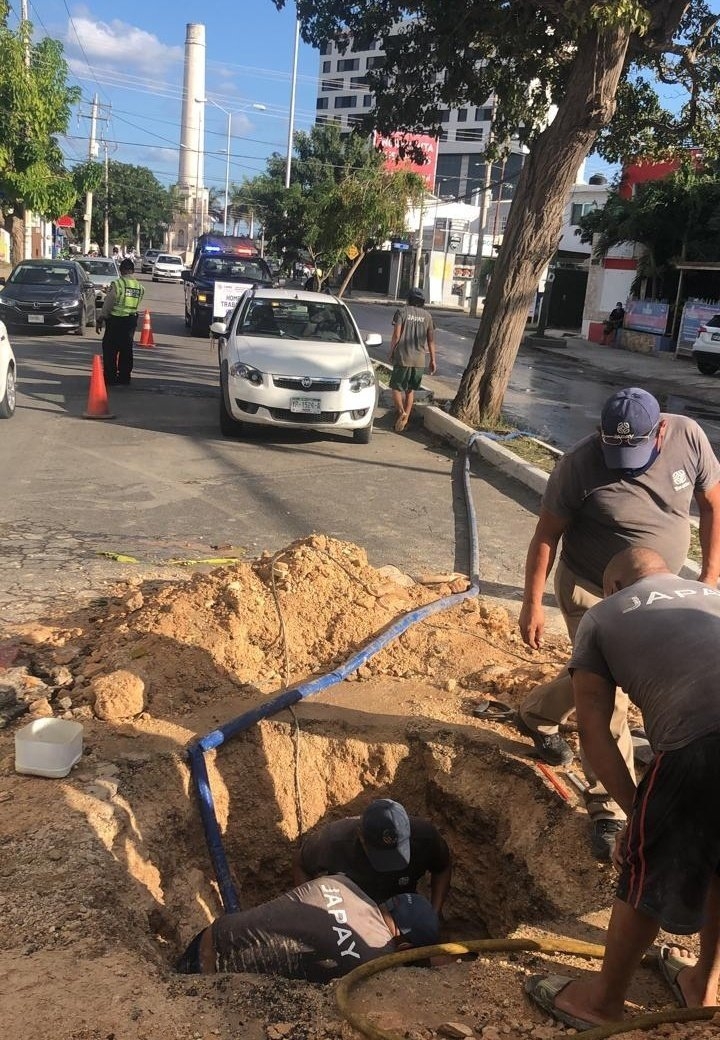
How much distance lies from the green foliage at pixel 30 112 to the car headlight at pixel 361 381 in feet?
60.9

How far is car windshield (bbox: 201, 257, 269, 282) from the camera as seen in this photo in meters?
21.7

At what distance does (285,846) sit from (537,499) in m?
5.31

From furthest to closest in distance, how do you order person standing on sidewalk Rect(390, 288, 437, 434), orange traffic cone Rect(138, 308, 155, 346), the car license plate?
1. orange traffic cone Rect(138, 308, 155, 346)
2. person standing on sidewalk Rect(390, 288, 437, 434)
3. the car license plate

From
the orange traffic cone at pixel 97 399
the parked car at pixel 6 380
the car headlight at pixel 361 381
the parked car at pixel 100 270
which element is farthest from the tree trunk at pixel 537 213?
the parked car at pixel 100 270

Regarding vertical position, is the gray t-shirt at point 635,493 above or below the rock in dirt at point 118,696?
above

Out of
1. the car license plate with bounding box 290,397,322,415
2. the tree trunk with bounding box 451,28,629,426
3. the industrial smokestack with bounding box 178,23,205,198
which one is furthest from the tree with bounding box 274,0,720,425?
the industrial smokestack with bounding box 178,23,205,198

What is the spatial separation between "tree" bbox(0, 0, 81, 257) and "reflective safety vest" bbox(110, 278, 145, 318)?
15.0m

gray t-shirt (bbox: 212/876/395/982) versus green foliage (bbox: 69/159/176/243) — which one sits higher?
green foliage (bbox: 69/159/176/243)

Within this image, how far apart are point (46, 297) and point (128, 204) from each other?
65.1m

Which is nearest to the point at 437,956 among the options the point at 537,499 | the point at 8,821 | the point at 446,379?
the point at 8,821

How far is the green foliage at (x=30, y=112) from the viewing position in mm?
24062

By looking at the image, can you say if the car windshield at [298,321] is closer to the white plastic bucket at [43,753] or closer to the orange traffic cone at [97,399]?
the orange traffic cone at [97,399]

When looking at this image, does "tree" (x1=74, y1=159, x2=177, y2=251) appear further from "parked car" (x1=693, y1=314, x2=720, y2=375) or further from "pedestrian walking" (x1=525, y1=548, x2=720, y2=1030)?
"pedestrian walking" (x1=525, y1=548, x2=720, y2=1030)

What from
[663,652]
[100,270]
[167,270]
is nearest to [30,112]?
[100,270]
